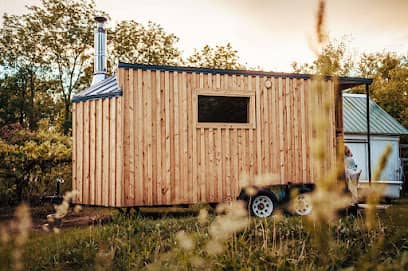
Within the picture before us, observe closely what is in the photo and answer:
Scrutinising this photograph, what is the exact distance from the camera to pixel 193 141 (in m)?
7.88

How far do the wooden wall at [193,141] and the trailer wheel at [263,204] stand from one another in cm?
40

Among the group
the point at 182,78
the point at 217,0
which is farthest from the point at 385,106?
the point at 182,78

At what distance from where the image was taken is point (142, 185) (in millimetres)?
7406

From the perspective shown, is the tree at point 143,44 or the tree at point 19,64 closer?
the tree at point 19,64

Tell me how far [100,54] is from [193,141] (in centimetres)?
454

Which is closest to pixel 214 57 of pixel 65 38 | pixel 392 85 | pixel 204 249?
pixel 65 38

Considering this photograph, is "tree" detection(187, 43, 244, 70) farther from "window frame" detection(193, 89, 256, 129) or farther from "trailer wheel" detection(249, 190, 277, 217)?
"trailer wheel" detection(249, 190, 277, 217)

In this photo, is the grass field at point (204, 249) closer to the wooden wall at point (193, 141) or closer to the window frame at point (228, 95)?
the wooden wall at point (193, 141)

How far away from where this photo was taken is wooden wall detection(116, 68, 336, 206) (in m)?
7.47

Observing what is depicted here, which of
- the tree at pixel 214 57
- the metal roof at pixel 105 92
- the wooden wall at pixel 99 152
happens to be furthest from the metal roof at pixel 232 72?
the tree at pixel 214 57

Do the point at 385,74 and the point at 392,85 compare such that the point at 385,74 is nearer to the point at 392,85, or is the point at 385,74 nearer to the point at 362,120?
the point at 392,85

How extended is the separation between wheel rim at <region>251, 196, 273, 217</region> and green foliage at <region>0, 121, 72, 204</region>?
4.35 metres

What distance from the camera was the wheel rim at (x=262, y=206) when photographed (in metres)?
8.03

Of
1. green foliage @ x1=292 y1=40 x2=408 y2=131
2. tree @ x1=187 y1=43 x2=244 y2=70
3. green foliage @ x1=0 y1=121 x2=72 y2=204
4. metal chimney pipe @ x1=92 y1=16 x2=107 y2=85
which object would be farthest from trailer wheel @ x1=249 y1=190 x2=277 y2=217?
tree @ x1=187 y1=43 x2=244 y2=70
